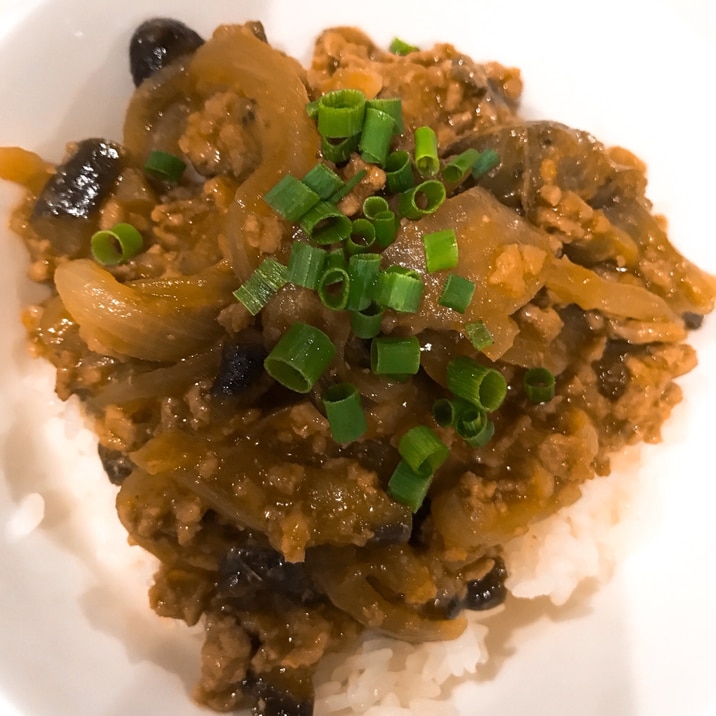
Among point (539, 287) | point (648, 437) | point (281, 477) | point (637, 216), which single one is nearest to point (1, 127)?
point (281, 477)

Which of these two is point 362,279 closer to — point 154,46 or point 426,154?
point 426,154

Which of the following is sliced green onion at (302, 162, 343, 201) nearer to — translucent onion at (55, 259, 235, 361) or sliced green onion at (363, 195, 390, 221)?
sliced green onion at (363, 195, 390, 221)

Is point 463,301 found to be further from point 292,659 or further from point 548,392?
point 292,659

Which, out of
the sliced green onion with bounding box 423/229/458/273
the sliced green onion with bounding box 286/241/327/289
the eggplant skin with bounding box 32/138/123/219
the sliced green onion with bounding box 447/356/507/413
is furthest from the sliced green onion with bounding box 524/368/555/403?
the eggplant skin with bounding box 32/138/123/219

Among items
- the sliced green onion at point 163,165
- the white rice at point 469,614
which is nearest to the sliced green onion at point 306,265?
→ the sliced green onion at point 163,165

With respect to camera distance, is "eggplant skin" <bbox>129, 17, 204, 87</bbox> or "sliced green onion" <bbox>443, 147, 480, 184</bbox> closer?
"sliced green onion" <bbox>443, 147, 480, 184</bbox>

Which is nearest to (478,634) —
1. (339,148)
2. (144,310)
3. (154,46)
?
(144,310)
